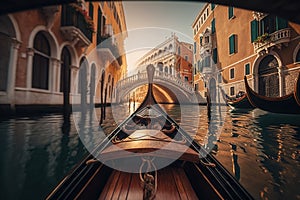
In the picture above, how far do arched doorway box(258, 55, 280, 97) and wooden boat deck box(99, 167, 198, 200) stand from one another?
22.0ft

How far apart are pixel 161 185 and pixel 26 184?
869 millimetres

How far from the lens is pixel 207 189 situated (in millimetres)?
729

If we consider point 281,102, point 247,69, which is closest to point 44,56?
point 281,102

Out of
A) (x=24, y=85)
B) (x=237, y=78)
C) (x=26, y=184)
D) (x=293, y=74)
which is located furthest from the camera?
(x=237, y=78)

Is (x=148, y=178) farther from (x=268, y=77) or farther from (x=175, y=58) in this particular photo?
(x=175, y=58)

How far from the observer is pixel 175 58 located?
54.9 feet

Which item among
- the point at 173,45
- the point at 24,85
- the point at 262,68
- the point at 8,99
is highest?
the point at 173,45

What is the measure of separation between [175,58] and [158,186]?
16.9 m

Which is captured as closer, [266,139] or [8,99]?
[266,139]

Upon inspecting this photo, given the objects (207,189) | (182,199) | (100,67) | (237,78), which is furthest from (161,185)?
(237,78)

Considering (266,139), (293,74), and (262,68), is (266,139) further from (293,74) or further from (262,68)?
(262,68)

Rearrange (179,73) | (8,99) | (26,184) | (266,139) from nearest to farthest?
(26,184) → (266,139) → (8,99) → (179,73)

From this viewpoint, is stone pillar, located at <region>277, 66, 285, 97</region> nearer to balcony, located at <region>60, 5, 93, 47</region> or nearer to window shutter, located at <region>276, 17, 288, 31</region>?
window shutter, located at <region>276, 17, 288, 31</region>

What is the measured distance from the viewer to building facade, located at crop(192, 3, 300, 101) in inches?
212
